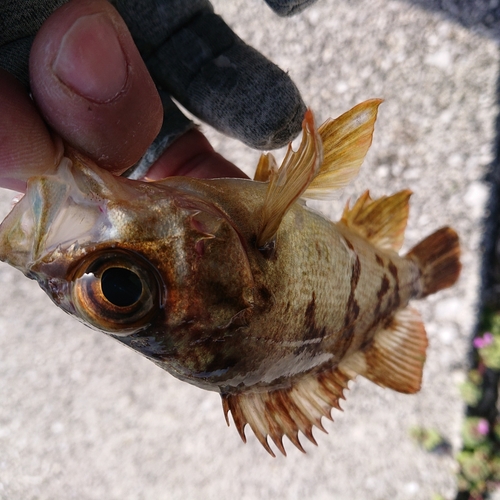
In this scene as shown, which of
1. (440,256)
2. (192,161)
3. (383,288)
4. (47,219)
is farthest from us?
(440,256)

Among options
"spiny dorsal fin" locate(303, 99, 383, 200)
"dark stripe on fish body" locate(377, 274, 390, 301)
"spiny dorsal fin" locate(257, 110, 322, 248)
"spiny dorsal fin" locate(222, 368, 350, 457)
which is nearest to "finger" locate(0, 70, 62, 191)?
"spiny dorsal fin" locate(257, 110, 322, 248)

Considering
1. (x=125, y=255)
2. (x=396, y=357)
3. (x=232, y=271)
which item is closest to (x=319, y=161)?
(x=232, y=271)

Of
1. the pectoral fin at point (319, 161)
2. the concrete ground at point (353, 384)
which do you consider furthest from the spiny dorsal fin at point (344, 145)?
→ the concrete ground at point (353, 384)

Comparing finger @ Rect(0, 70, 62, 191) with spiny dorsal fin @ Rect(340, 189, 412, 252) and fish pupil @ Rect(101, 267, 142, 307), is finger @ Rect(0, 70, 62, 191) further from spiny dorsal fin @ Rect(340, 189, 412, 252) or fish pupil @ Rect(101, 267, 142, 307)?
spiny dorsal fin @ Rect(340, 189, 412, 252)

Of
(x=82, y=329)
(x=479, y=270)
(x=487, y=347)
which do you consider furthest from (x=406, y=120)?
(x=82, y=329)

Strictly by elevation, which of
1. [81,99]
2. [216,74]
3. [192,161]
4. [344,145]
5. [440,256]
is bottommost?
[192,161]

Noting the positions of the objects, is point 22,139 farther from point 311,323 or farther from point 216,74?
point 216,74

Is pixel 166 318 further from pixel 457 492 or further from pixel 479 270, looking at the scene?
pixel 457 492
